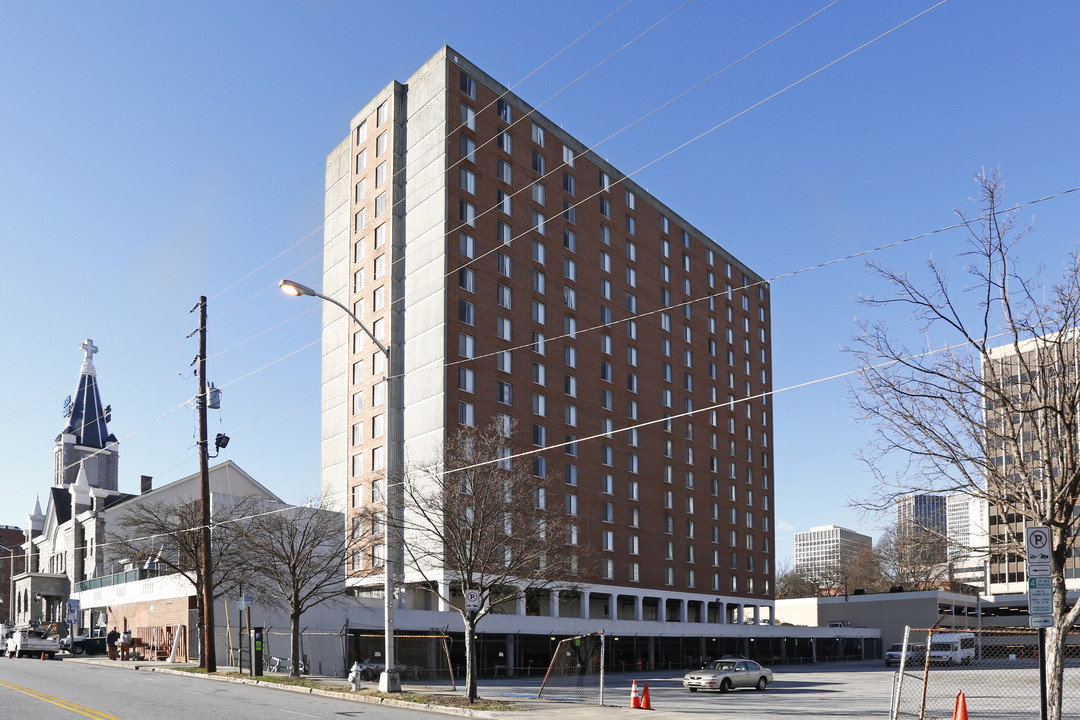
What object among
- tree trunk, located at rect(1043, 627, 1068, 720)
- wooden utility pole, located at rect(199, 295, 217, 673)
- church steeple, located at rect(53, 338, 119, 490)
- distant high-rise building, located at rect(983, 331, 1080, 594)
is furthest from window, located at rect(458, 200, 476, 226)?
church steeple, located at rect(53, 338, 119, 490)

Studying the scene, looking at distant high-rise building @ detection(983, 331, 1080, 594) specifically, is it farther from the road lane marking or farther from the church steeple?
the church steeple

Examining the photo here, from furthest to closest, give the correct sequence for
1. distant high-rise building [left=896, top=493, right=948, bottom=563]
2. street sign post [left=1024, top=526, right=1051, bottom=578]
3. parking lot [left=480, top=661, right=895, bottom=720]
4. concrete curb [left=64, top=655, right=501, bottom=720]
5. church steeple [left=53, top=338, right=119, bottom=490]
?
church steeple [left=53, top=338, right=119, bottom=490]
parking lot [left=480, top=661, right=895, bottom=720]
concrete curb [left=64, top=655, right=501, bottom=720]
distant high-rise building [left=896, top=493, right=948, bottom=563]
street sign post [left=1024, top=526, right=1051, bottom=578]

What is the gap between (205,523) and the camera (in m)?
40.1

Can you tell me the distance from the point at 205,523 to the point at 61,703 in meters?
18.4

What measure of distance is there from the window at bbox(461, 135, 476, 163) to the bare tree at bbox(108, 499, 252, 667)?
2656cm

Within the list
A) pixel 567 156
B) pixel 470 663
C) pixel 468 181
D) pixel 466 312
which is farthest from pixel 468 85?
pixel 470 663

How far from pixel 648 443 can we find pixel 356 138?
32.3 m

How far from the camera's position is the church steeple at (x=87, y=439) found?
4892 inches

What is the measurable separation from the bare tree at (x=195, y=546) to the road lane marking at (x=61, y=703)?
1906 centimetres

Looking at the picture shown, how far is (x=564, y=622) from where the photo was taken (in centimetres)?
6075

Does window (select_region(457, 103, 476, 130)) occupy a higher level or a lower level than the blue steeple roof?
higher

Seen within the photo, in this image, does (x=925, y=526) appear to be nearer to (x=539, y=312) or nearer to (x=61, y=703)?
(x=61, y=703)

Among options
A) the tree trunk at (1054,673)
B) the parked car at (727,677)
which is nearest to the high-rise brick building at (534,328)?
the parked car at (727,677)

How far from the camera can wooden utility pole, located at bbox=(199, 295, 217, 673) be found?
3856cm
